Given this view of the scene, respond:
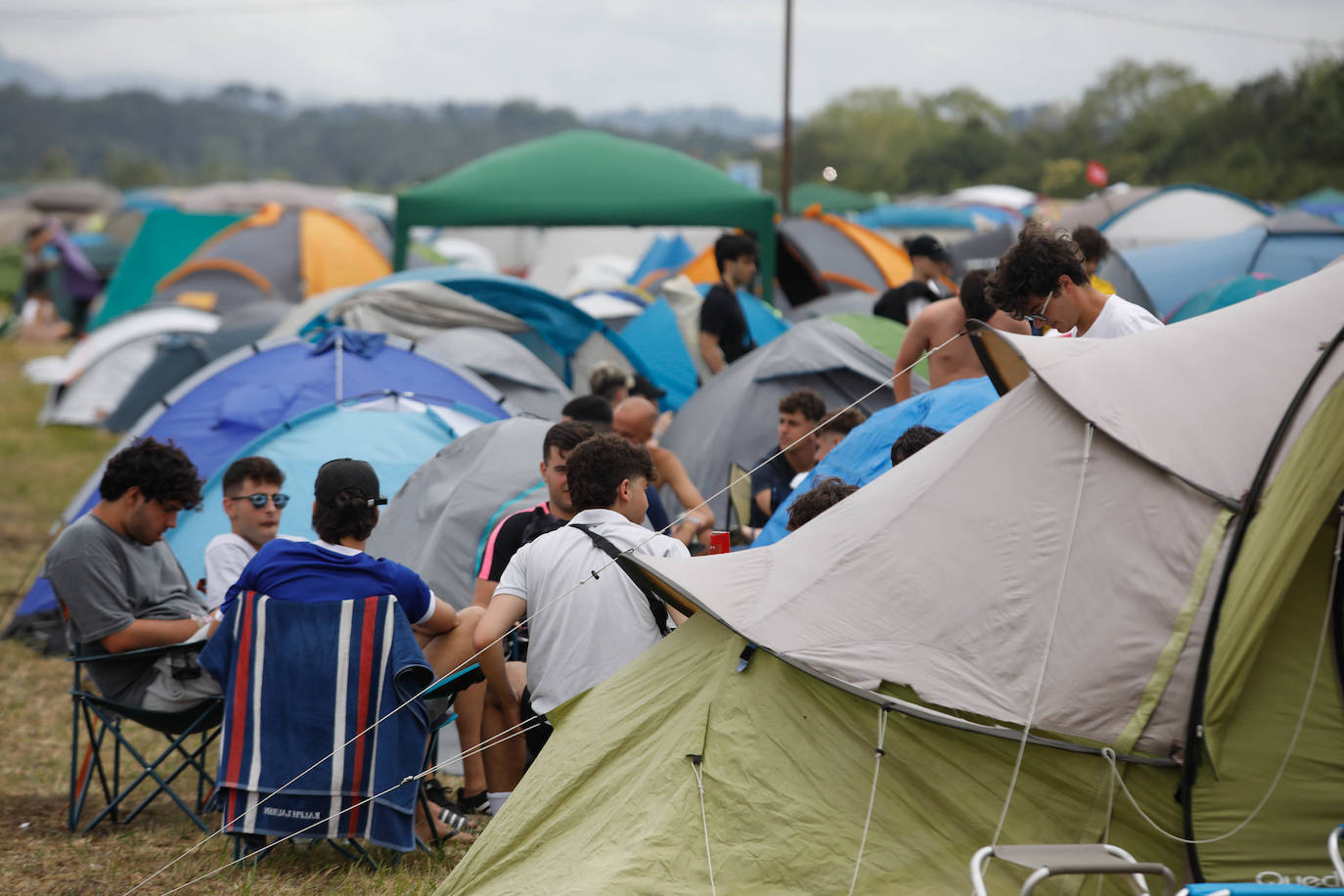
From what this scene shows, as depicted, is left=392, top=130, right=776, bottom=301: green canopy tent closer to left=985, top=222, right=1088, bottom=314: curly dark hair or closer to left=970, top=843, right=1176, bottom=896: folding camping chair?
left=985, top=222, right=1088, bottom=314: curly dark hair

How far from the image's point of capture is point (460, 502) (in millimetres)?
5719

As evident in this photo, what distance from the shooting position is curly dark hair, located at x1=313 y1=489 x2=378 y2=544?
4.12m

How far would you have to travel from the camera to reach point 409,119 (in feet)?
544

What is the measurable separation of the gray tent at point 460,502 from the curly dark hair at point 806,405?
1.14 m

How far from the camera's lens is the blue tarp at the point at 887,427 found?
5.21 m

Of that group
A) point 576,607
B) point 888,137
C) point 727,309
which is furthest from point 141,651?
point 888,137

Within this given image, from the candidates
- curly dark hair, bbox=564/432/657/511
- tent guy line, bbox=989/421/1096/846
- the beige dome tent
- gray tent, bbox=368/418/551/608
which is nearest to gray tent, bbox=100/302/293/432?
gray tent, bbox=368/418/551/608

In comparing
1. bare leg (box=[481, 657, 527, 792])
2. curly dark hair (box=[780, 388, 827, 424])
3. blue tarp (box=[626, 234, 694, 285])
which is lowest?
bare leg (box=[481, 657, 527, 792])

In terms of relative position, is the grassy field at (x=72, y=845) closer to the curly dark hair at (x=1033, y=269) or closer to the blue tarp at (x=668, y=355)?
the curly dark hair at (x=1033, y=269)

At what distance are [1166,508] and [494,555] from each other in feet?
7.90

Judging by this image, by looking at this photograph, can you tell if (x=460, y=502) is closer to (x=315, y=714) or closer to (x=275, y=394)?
(x=315, y=714)

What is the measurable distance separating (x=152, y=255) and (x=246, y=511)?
1674 cm

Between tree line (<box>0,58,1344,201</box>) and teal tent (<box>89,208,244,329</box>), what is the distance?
24.7 meters

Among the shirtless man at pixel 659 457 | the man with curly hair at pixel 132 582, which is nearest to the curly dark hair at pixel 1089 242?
the shirtless man at pixel 659 457
